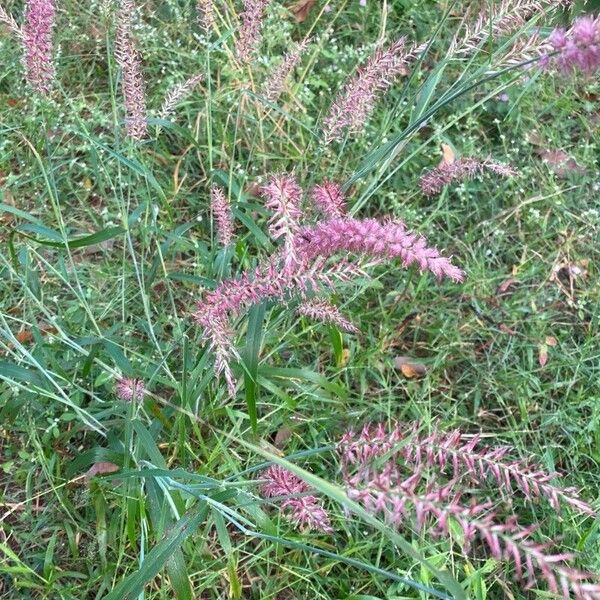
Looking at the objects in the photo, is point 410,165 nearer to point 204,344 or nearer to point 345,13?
point 345,13

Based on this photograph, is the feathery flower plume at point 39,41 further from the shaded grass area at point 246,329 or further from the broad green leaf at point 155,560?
the broad green leaf at point 155,560

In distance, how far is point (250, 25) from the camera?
59.3 inches

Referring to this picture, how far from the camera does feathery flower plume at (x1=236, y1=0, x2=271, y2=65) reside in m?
1.48

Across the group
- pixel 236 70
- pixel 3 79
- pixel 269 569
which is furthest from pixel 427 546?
pixel 3 79

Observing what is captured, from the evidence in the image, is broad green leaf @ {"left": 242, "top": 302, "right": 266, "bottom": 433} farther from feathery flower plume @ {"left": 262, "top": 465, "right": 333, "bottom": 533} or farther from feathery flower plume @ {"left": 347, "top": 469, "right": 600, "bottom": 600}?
feathery flower plume @ {"left": 347, "top": 469, "right": 600, "bottom": 600}

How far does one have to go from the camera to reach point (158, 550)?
1.38 meters

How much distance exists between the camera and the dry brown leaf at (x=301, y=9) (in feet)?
9.14

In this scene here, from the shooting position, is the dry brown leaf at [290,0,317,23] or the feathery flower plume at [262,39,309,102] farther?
the dry brown leaf at [290,0,317,23]

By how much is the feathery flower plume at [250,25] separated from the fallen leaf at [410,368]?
3.53 ft

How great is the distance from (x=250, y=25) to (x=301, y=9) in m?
1.44

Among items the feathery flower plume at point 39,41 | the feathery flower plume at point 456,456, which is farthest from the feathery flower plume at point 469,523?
the feathery flower plume at point 39,41

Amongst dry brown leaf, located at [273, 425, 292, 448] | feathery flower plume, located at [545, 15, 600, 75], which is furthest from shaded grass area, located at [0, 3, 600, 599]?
feathery flower plume, located at [545, 15, 600, 75]

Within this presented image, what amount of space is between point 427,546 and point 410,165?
4.54ft

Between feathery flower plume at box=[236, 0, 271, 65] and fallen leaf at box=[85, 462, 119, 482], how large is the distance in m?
1.15
